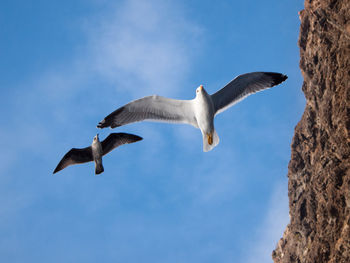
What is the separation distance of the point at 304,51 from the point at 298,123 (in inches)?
258

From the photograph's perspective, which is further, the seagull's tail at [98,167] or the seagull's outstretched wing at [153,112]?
the seagull's tail at [98,167]

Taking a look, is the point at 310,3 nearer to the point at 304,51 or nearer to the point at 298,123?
the point at 304,51

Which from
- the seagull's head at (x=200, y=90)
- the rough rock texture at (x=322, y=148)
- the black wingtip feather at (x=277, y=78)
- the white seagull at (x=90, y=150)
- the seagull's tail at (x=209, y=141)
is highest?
the rough rock texture at (x=322, y=148)

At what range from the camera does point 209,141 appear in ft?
53.1

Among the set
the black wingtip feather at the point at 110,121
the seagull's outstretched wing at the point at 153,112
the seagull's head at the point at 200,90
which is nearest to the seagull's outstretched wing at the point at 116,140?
the seagull's outstretched wing at the point at 153,112

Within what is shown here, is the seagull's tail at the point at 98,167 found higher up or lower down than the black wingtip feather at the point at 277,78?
lower down

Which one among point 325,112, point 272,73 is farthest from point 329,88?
point 272,73

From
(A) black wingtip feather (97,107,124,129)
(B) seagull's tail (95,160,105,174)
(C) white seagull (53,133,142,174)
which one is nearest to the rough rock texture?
(C) white seagull (53,133,142,174)

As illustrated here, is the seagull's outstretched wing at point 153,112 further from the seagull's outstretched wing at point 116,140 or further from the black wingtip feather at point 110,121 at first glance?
the seagull's outstretched wing at point 116,140

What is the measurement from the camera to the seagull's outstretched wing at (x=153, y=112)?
637 inches

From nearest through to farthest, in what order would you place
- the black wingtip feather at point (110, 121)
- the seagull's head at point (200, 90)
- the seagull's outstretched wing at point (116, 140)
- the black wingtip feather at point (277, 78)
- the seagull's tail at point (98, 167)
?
1. the seagull's head at point (200, 90)
2. the black wingtip feather at point (110, 121)
3. the black wingtip feather at point (277, 78)
4. the seagull's tail at point (98, 167)
5. the seagull's outstretched wing at point (116, 140)

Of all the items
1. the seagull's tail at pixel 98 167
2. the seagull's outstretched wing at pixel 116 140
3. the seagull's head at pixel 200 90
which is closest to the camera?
the seagull's head at pixel 200 90

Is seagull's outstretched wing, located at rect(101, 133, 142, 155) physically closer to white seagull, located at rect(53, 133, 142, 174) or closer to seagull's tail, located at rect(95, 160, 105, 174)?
white seagull, located at rect(53, 133, 142, 174)

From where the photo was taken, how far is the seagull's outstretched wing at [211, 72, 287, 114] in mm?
16328
